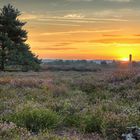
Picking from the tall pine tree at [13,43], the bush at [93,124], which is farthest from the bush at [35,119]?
the tall pine tree at [13,43]

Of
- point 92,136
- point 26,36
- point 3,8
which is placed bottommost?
point 92,136

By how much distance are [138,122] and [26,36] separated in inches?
1661

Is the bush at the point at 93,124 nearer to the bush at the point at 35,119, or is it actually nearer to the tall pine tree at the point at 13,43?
the bush at the point at 35,119

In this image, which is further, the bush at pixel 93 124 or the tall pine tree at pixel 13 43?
the tall pine tree at pixel 13 43

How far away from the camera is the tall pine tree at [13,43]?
165ft

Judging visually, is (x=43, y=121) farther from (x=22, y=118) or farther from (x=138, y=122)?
(x=138, y=122)

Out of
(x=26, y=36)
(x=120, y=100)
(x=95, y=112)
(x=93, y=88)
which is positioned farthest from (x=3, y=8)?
(x=95, y=112)

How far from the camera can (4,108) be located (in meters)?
13.0

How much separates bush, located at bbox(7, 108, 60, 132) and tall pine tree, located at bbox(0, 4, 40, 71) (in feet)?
128

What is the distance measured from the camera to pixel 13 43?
5078cm

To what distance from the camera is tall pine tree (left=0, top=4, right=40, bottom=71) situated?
50.2m

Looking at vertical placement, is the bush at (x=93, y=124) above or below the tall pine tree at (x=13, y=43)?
below

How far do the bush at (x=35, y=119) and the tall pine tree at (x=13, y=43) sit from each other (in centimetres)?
3903

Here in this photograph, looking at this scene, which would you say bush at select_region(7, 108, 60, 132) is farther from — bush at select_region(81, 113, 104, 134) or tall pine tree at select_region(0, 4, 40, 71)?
tall pine tree at select_region(0, 4, 40, 71)
